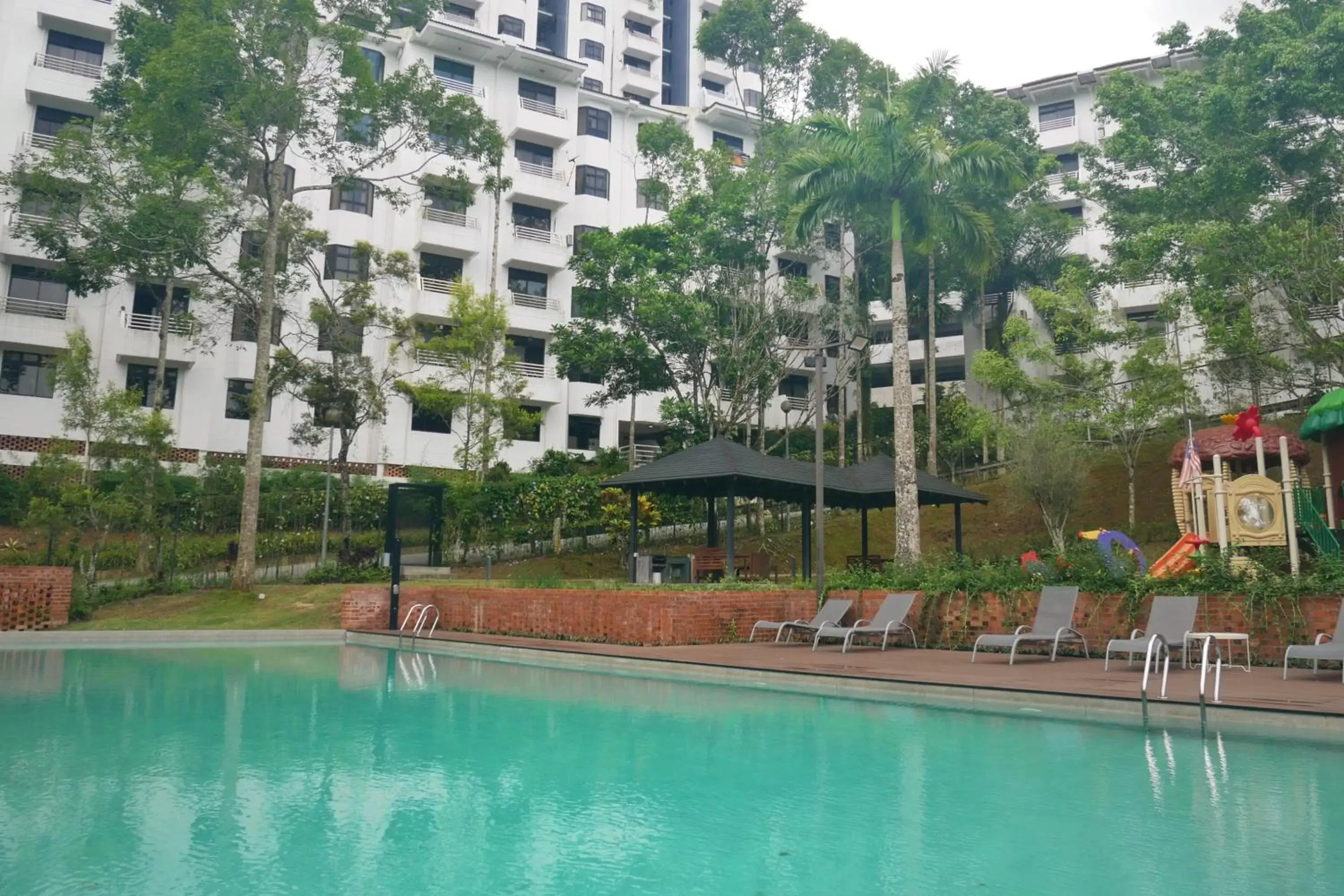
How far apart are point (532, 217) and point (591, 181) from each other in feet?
10.8

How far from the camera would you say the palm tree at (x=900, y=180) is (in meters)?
19.5

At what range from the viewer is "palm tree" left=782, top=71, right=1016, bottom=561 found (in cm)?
1955

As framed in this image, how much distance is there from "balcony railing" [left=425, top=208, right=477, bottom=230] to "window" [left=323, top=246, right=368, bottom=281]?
11.2ft

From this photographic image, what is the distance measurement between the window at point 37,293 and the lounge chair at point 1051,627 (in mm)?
32409

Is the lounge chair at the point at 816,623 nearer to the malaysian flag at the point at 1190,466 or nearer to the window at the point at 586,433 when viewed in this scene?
the malaysian flag at the point at 1190,466

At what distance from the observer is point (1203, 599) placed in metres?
12.2

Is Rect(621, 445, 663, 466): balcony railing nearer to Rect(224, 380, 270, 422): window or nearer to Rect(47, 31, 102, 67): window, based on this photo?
Rect(224, 380, 270, 422): window

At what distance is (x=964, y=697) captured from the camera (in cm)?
965

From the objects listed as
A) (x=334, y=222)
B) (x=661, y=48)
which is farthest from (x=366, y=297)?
(x=661, y=48)

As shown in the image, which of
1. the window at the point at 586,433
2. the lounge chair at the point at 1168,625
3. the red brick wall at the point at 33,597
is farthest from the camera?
the window at the point at 586,433

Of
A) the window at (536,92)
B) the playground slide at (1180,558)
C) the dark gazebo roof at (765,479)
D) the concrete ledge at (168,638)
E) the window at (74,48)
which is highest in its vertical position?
the window at (536,92)

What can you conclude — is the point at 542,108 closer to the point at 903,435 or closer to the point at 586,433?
the point at 586,433

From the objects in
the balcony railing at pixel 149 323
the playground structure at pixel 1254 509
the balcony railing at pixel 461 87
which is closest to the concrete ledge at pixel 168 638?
the playground structure at pixel 1254 509

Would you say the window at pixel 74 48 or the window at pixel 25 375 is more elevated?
the window at pixel 74 48
